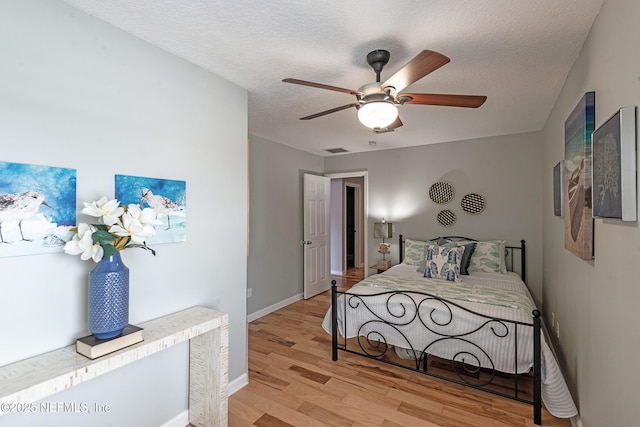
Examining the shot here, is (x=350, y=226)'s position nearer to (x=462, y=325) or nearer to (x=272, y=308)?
(x=272, y=308)

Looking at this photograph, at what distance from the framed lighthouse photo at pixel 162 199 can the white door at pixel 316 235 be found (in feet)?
9.55

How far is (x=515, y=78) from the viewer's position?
2.38 metres

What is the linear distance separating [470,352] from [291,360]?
1.61 meters

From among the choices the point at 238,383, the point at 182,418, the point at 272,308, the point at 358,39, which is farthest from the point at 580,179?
the point at 272,308

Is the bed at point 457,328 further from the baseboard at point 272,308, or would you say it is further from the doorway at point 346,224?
the doorway at point 346,224

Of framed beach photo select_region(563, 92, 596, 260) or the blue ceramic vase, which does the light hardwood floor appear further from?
framed beach photo select_region(563, 92, 596, 260)

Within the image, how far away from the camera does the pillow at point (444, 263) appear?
334 centimetres

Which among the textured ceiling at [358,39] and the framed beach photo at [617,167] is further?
the textured ceiling at [358,39]

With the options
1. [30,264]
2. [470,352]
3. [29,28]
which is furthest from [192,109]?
[470,352]

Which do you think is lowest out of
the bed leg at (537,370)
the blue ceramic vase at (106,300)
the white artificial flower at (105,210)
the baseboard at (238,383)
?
the baseboard at (238,383)

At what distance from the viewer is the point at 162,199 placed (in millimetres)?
1964

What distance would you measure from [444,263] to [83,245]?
3263 millimetres

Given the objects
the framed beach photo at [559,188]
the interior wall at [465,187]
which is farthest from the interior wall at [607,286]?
the interior wall at [465,187]

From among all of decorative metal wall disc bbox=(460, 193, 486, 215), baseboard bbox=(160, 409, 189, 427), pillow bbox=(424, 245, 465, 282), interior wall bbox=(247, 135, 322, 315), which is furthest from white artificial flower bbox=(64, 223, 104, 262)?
decorative metal wall disc bbox=(460, 193, 486, 215)
